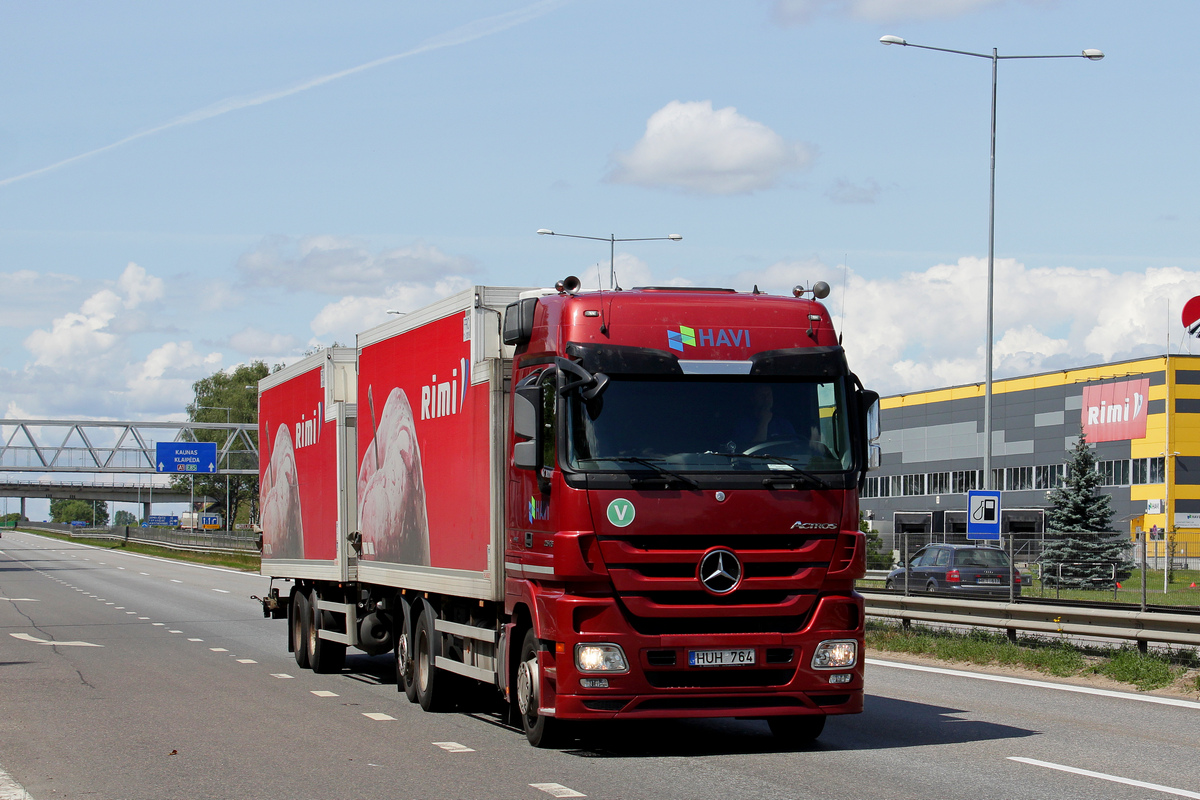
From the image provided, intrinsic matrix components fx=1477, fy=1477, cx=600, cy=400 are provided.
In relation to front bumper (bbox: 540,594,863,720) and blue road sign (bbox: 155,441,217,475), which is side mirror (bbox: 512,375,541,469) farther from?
blue road sign (bbox: 155,441,217,475)

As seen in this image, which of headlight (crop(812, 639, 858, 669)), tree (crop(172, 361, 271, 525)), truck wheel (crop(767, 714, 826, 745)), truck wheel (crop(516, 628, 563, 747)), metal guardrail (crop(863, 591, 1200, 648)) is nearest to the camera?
headlight (crop(812, 639, 858, 669))

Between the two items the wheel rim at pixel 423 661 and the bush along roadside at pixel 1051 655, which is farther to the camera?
the bush along roadside at pixel 1051 655

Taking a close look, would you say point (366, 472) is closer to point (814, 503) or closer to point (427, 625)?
point (427, 625)

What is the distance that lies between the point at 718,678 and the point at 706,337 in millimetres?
2259

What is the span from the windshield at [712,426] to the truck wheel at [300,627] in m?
8.96

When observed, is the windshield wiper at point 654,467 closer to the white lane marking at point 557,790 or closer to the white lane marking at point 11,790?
the white lane marking at point 557,790

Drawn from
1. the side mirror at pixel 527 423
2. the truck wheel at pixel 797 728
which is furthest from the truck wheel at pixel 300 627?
the side mirror at pixel 527 423

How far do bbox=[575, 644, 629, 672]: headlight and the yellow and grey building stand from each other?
2206 inches

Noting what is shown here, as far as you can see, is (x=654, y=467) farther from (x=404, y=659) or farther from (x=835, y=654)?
(x=404, y=659)

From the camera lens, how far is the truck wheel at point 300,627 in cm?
1755

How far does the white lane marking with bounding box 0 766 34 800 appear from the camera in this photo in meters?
8.77

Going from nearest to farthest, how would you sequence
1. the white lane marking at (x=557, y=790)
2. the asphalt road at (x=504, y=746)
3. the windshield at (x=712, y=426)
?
the white lane marking at (x=557, y=790) → the asphalt road at (x=504, y=746) → the windshield at (x=712, y=426)

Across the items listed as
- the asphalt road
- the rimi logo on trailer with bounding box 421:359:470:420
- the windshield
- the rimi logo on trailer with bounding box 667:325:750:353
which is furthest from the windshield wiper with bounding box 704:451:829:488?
the rimi logo on trailer with bounding box 421:359:470:420

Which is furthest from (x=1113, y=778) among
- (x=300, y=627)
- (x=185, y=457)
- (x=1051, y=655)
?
(x=185, y=457)
